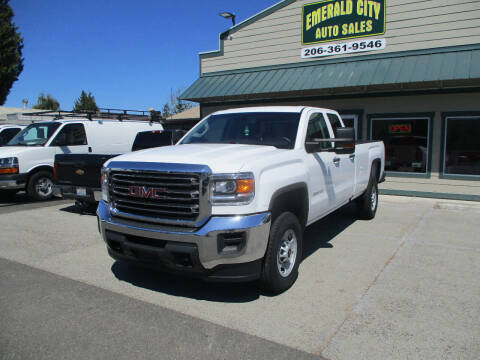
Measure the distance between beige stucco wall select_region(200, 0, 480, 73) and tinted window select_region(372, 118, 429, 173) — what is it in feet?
6.54

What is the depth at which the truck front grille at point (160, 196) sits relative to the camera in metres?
3.59

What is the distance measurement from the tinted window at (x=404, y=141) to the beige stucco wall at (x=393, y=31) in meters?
1.99

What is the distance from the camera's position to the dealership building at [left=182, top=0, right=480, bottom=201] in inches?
383

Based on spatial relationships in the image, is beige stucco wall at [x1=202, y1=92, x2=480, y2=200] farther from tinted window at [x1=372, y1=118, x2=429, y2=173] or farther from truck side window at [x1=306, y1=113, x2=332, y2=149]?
truck side window at [x1=306, y1=113, x2=332, y2=149]

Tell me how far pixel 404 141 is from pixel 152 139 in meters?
7.01

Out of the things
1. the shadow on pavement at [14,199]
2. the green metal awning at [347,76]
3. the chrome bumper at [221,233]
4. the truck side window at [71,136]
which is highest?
the green metal awning at [347,76]

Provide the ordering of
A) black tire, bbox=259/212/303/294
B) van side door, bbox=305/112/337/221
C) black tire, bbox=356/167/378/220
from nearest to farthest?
black tire, bbox=259/212/303/294 → van side door, bbox=305/112/337/221 → black tire, bbox=356/167/378/220

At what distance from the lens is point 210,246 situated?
3496 mm

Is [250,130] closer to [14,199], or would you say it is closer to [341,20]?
[341,20]

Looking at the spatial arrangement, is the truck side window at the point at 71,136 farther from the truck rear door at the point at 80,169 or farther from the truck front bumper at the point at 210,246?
the truck front bumper at the point at 210,246

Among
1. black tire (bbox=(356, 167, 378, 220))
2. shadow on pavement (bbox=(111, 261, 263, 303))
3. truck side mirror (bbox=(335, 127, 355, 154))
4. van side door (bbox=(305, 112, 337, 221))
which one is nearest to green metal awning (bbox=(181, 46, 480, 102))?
black tire (bbox=(356, 167, 378, 220))

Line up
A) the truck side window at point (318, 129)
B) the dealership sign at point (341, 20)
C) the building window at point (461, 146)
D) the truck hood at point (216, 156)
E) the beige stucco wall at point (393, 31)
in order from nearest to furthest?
1. the truck hood at point (216, 156)
2. the truck side window at point (318, 129)
3. the beige stucco wall at point (393, 31)
4. the building window at point (461, 146)
5. the dealership sign at point (341, 20)

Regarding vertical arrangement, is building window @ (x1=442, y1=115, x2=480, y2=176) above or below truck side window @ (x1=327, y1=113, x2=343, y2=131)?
below

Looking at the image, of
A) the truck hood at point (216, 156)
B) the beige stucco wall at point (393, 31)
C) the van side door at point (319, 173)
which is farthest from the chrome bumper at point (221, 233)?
the beige stucco wall at point (393, 31)
